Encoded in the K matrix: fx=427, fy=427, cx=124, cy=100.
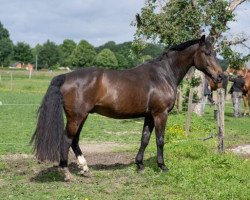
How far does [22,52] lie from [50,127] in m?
97.3

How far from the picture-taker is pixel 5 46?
97.8 metres

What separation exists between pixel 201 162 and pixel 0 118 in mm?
10020

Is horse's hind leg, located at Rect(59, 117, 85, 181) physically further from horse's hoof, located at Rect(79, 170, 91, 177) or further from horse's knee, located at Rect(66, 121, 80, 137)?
horse's hoof, located at Rect(79, 170, 91, 177)

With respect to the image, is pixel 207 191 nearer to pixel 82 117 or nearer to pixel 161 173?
pixel 161 173

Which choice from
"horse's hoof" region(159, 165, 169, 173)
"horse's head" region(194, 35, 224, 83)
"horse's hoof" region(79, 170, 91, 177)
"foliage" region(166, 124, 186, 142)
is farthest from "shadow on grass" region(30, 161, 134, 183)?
"foliage" region(166, 124, 186, 142)

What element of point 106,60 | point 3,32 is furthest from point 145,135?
point 3,32

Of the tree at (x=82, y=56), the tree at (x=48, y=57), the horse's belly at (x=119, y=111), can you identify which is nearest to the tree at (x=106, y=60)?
the tree at (x=82, y=56)

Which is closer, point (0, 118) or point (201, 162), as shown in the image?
point (201, 162)

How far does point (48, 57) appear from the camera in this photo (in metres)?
112

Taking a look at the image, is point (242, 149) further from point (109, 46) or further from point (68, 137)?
point (109, 46)

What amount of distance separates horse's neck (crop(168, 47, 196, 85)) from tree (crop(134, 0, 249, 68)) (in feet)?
26.7

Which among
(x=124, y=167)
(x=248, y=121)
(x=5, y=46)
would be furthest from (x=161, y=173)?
(x=5, y=46)

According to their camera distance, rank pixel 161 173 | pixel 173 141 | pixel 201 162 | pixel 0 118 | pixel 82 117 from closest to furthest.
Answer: pixel 82 117
pixel 161 173
pixel 201 162
pixel 173 141
pixel 0 118

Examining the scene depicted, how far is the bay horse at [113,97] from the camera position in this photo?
21.7 ft
